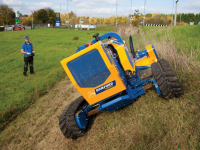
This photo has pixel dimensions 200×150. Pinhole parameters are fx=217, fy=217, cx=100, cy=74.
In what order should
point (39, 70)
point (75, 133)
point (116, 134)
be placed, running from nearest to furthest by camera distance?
point (116, 134) → point (75, 133) → point (39, 70)

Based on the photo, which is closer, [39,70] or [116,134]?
[116,134]

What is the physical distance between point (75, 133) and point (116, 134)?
105 centimetres

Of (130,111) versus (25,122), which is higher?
(130,111)

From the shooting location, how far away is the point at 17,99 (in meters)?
7.62

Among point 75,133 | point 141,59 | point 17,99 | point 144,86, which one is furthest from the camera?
point 17,99

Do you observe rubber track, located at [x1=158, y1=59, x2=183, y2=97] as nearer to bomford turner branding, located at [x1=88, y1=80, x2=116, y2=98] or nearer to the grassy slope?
the grassy slope

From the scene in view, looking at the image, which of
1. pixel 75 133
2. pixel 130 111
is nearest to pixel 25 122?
pixel 75 133

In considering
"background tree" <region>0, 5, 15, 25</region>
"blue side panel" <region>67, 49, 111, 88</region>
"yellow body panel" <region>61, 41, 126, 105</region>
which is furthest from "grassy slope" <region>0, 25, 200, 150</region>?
"background tree" <region>0, 5, 15, 25</region>

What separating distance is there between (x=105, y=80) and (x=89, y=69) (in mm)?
398

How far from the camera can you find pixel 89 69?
4.40 meters

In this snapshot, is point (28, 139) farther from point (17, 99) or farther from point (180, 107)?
point (180, 107)

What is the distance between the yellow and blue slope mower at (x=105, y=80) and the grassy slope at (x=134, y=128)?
0.23 metres

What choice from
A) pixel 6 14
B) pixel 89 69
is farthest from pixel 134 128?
pixel 6 14

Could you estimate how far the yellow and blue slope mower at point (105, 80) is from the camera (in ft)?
14.3
